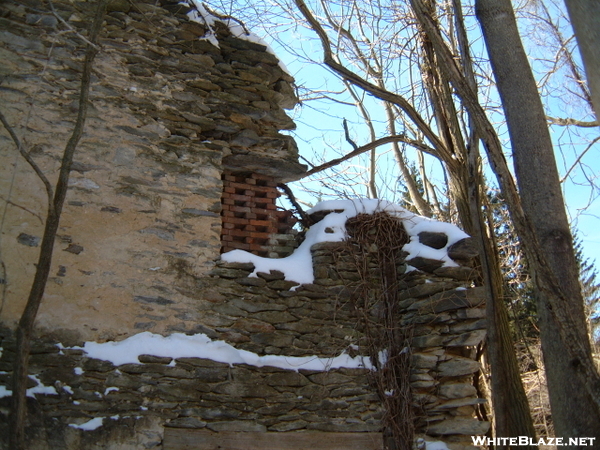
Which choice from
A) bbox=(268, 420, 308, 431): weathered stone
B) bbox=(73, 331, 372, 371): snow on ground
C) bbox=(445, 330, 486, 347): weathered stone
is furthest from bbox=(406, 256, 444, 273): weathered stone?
bbox=(268, 420, 308, 431): weathered stone

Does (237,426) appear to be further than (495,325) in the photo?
Yes

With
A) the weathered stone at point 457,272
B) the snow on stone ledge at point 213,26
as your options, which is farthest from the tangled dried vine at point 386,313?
the snow on stone ledge at point 213,26

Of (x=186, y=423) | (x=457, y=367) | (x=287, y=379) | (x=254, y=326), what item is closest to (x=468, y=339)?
(x=457, y=367)

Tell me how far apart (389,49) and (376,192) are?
3.65 metres

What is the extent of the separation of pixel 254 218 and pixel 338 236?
73 cm

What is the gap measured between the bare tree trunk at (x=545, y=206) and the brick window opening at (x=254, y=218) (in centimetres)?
231

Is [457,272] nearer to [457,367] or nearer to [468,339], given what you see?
[468,339]

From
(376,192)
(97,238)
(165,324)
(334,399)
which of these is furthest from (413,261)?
(376,192)

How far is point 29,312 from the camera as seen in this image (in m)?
2.79

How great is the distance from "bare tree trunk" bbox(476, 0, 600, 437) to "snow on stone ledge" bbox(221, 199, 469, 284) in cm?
198

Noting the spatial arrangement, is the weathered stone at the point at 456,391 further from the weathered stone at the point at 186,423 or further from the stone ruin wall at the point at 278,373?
the weathered stone at the point at 186,423

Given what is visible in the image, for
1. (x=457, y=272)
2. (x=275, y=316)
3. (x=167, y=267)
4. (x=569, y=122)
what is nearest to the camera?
(x=167, y=267)

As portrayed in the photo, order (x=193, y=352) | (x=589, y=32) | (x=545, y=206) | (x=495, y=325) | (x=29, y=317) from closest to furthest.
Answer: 1. (x=589, y=32)
2. (x=545, y=206)
3. (x=29, y=317)
4. (x=495, y=325)
5. (x=193, y=352)

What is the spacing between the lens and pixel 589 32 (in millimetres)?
1639
